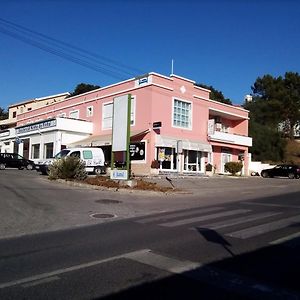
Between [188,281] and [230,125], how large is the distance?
45411 mm

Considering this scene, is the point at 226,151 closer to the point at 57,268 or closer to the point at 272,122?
the point at 272,122

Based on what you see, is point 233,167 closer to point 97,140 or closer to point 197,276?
→ point 97,140

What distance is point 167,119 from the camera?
38250mm

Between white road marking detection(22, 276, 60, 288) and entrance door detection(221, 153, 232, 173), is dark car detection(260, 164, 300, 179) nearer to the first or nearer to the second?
entrance door detection(221, 153, 232, 173)

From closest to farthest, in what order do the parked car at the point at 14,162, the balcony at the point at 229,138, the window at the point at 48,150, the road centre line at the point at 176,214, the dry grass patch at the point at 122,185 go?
the road centre line at the point at 176,214 → the dry grass patch at the point at 122,185 → the parked car at the point at 14,162 → the balcony at the point at 229,138 → the window at the point at 48,150

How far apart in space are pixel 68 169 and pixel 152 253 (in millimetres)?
17852

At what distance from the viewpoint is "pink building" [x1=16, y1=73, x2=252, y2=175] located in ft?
122

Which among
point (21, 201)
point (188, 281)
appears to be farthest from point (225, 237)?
point (21, 201)

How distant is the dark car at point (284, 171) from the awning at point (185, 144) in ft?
30.5

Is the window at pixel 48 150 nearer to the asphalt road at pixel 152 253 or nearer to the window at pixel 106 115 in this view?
Result: the window at pixel 106 115

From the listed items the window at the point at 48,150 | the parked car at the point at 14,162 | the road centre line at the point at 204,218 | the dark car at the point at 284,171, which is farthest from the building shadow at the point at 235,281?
the dark car at the point at 284,171

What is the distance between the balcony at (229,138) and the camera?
42.9 m

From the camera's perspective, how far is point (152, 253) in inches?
332

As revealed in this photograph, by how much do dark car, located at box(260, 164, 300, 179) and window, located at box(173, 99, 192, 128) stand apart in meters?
12.2
